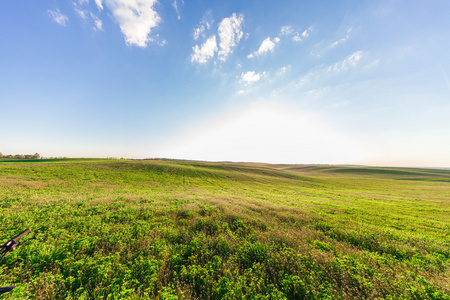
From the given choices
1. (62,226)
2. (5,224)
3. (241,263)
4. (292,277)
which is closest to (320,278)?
(292,277)

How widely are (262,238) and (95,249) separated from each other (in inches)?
294

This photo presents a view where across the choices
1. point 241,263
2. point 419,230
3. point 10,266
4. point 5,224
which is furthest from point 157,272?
point 419,230

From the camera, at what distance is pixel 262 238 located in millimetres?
7797

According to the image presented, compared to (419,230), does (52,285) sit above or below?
above

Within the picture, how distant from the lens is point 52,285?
4.20 metres

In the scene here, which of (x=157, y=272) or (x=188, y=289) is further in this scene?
(x=157, y=272)

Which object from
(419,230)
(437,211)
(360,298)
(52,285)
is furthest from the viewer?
(437,211)

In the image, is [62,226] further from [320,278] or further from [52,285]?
[320,278]

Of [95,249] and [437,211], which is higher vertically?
[95,249]

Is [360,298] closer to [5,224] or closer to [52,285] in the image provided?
[52,285]

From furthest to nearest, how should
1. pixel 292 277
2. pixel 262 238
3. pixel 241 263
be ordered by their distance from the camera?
1. pixel 262 238
2. pixel 241 263
3. pixel 292 277

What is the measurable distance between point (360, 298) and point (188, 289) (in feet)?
16.7

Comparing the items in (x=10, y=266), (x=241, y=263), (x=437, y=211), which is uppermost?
(x=10, y=266)

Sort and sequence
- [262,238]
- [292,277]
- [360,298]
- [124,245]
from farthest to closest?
1. [262,238]
2. [124,245]
3. [292,277]
4. [360,298]
